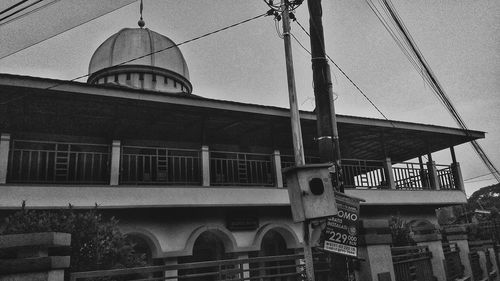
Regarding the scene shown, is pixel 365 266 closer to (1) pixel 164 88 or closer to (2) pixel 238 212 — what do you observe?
(2) pixel 238 212

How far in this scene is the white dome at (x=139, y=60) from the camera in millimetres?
18500

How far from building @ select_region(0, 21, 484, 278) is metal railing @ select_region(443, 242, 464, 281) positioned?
3423mm

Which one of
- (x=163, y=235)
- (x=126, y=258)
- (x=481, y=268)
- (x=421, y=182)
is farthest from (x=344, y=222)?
(x=421, y=182)

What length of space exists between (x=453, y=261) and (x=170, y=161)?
9714 mm

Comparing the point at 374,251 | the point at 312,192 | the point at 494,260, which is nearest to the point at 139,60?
the point at 374,251

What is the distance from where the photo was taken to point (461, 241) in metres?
12.7

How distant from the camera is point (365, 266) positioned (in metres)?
7.23

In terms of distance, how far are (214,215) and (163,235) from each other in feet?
5.72

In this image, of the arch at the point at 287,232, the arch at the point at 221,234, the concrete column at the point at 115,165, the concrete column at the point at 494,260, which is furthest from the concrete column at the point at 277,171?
the concrete column at the point at 494,260

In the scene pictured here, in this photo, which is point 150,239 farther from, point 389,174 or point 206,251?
point 389,174

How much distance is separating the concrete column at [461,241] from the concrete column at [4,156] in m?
12.8

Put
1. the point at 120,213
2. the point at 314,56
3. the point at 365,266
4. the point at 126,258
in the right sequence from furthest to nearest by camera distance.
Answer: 1. the point at 120,213
2. the point at 126,258
3. the point at 365,266
4. the point at 314,56

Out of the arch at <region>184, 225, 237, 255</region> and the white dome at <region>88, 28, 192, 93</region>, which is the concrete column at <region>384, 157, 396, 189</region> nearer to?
the arch at <region>184, 225, 237, 255</region>

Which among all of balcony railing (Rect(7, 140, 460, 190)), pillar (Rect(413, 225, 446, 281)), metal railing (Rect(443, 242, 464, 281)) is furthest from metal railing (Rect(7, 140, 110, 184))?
metal railing (Rect(443, 242, 464, 281))
